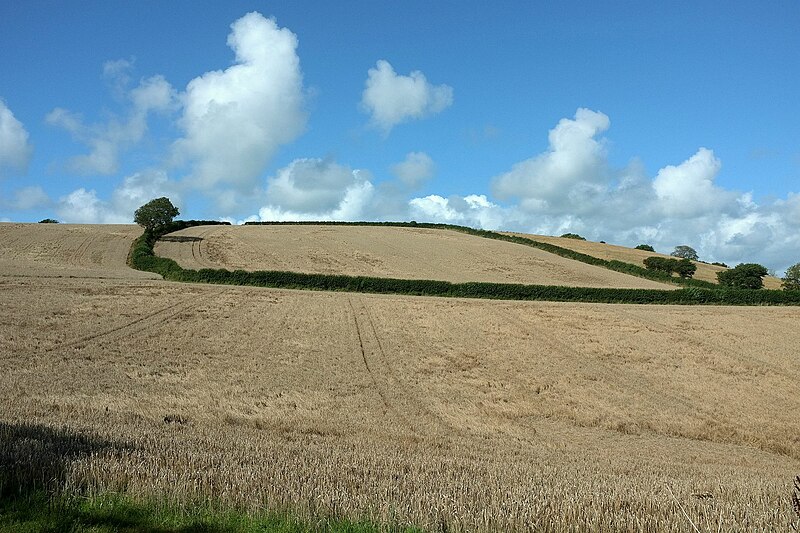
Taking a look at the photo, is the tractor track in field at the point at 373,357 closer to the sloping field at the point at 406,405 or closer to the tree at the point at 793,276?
the sloping field at the point at 406,405

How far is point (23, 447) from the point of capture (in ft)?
29.1

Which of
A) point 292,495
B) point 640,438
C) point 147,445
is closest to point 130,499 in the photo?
point 292,495

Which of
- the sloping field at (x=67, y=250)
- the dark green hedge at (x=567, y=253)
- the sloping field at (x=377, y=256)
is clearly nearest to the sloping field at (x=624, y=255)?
the dark green hedge at (x=567, y=253)

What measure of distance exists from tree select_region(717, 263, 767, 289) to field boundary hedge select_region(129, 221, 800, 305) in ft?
52.5

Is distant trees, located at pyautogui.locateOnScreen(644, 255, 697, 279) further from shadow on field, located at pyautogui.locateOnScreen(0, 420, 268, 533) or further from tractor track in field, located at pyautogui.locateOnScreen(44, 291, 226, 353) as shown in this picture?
shadow on field, located at pyautogui.locateOnScreen(0, 420, 268, 533)

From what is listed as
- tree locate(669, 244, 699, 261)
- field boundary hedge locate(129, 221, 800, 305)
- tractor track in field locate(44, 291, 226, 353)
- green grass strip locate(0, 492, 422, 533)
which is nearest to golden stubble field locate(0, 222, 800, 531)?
tractor track in field locate(44, 291, 226, 353)

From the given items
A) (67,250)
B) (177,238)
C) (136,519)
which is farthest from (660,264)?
(136,519)

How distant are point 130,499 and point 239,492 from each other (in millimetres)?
1260

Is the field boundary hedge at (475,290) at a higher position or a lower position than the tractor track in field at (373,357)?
higher

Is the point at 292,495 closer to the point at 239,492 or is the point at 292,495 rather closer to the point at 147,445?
the point at 239,492

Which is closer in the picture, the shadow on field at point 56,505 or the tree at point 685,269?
the shadow on field at point 56,505

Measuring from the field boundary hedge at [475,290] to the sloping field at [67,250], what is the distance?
6.33m

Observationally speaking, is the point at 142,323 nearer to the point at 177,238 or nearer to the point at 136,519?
the point at 136,519

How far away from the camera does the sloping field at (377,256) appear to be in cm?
5716
